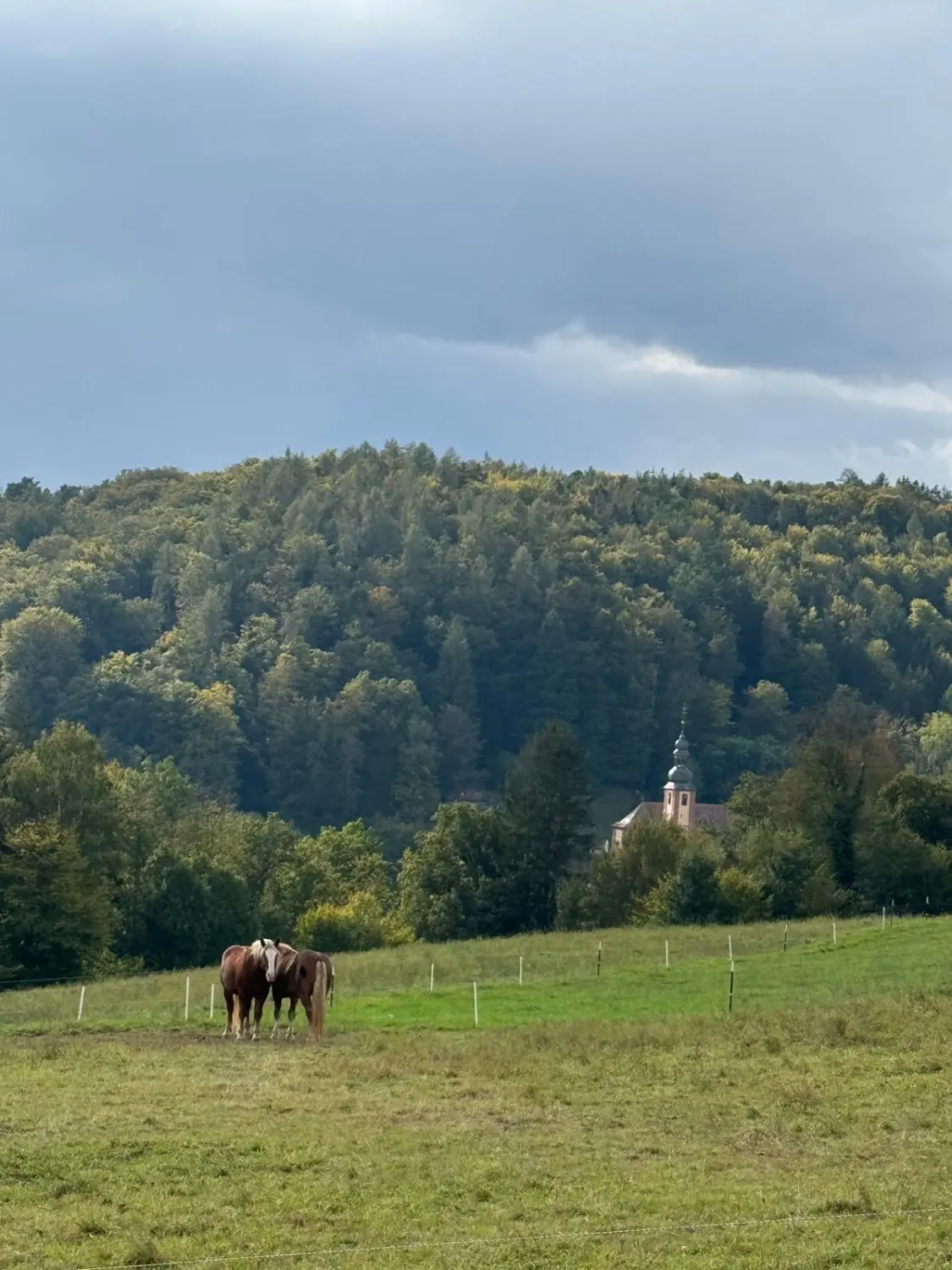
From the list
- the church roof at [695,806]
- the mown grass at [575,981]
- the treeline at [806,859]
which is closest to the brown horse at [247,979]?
the mown grass at [575,981]

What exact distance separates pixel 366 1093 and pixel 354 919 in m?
57.2

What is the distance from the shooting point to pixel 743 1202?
17.8 meters

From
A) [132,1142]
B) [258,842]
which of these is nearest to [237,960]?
[132,1142]

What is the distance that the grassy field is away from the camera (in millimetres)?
16484

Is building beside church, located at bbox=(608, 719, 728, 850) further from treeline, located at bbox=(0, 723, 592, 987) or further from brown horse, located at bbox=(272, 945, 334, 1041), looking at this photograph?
brown horse, located at bbox=(272, 945, 334, 1041)

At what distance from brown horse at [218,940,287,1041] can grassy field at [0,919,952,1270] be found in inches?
29.0

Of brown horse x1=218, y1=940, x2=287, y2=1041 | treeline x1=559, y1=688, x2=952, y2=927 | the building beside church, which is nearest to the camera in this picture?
brown horse x1=218, y1=940, x2=287, y2=1041

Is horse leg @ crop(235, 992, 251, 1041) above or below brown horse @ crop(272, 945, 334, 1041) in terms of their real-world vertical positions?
below

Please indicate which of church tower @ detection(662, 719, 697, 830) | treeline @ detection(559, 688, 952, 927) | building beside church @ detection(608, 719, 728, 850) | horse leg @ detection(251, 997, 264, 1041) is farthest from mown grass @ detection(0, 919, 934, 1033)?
church tower @ detection(662, 719, 697, 830)

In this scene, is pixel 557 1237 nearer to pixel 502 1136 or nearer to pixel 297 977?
pixel 502 1136

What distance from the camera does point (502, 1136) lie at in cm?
2180

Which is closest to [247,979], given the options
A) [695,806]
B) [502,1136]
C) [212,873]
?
[502,1136]

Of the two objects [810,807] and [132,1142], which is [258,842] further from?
[132,1142]

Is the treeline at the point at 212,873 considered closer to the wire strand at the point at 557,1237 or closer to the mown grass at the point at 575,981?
the mown grass at the point at 575,981
